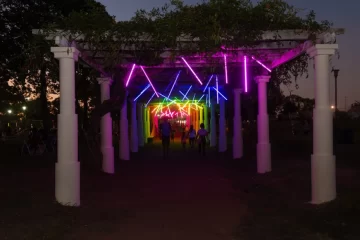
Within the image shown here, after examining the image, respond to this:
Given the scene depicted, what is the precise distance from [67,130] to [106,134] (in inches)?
Answer: 189

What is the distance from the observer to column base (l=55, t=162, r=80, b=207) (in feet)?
26.6

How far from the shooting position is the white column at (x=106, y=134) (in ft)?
42.8

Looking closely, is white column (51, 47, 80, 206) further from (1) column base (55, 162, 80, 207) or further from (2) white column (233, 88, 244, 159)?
(2) white column (233, 88, 244, 159)

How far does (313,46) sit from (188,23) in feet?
7.74

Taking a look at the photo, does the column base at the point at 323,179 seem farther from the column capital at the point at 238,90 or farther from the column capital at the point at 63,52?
the column capital at the point at 238,90

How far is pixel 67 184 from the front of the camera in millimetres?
8141

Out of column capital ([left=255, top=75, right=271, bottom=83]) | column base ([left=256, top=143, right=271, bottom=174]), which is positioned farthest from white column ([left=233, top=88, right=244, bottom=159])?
column base ([left=256, top=143, right=271, bottom=174])

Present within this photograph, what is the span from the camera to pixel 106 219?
7398 millimetres

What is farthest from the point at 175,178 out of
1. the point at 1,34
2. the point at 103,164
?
the point at 1,34

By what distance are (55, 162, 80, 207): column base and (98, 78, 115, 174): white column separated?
4758 millimetres

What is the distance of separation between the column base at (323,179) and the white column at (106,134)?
6.46 meters

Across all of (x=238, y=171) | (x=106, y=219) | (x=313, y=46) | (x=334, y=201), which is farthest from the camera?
(x=238, y=171)

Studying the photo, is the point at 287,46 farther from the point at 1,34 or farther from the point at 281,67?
the point at 1,34

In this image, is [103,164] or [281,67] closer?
[281,67]
